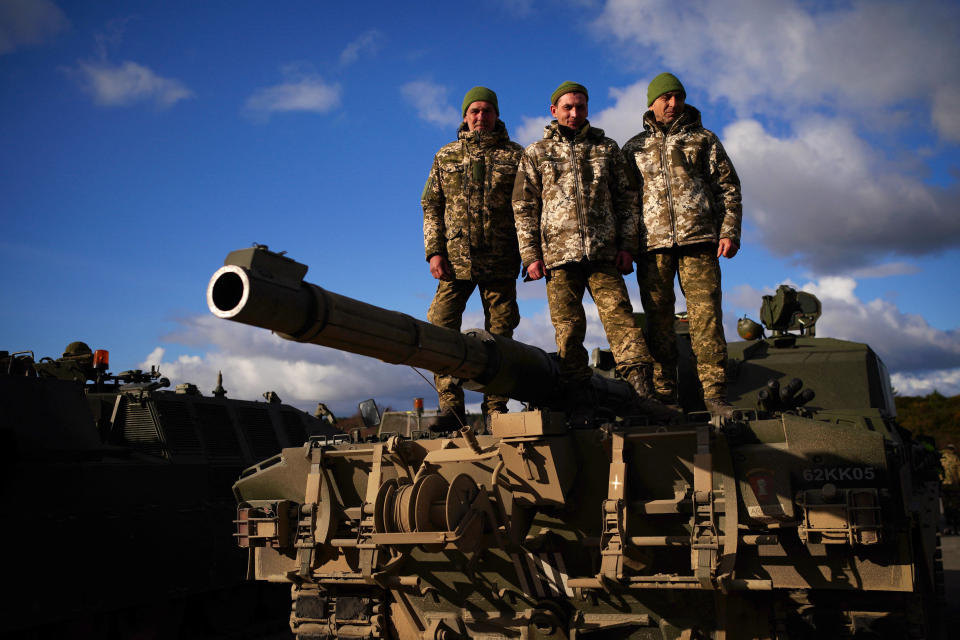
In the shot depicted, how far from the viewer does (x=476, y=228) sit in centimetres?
788

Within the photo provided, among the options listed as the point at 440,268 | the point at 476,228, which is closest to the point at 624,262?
the point at 476,228

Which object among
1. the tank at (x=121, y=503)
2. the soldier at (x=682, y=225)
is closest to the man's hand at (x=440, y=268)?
the soldier at (x=682, y=225)

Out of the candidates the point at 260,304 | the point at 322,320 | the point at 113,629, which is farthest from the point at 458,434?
the point at 113,629

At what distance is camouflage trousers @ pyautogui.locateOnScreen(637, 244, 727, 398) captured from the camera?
7.04 metres

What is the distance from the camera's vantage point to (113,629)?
9289 millimetres

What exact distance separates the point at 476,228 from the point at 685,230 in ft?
5.92

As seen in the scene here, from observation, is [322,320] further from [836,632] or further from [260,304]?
[836,632]

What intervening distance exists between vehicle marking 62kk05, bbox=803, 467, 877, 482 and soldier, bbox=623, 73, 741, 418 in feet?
4.62

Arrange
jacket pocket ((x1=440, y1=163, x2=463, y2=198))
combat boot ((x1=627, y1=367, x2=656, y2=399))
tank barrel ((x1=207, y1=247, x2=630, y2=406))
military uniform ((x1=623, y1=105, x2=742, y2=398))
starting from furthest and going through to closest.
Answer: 1. jacket pocket ((x1=440, y1=163, x2=463, y2=198))
2. military uniform ((x1=623, y1=105, x2=742, y2=398))
3. combat boot ((x1=627, y1=367, x2=656, y2=399))
4. tank barrel ((x1=207, y1=247, x2=630, y2=406))

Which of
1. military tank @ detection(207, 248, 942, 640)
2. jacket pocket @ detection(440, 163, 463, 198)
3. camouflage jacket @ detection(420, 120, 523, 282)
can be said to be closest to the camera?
military tank @ detection(207, 248, 942, 640)

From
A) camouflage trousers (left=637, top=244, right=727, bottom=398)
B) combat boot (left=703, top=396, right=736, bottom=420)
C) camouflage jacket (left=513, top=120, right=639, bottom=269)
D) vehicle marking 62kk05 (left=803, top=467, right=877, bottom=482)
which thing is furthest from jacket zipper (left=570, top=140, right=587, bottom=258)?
vehicle marking 62kk05 (left=803, top=467, right=877, bottom=482)

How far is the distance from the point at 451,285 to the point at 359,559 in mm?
2637

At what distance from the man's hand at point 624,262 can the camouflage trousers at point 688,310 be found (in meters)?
0.24

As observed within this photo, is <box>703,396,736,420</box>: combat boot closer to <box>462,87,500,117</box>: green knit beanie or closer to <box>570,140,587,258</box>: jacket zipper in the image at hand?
<box>570,140,587,258</box>: jacket zipper
